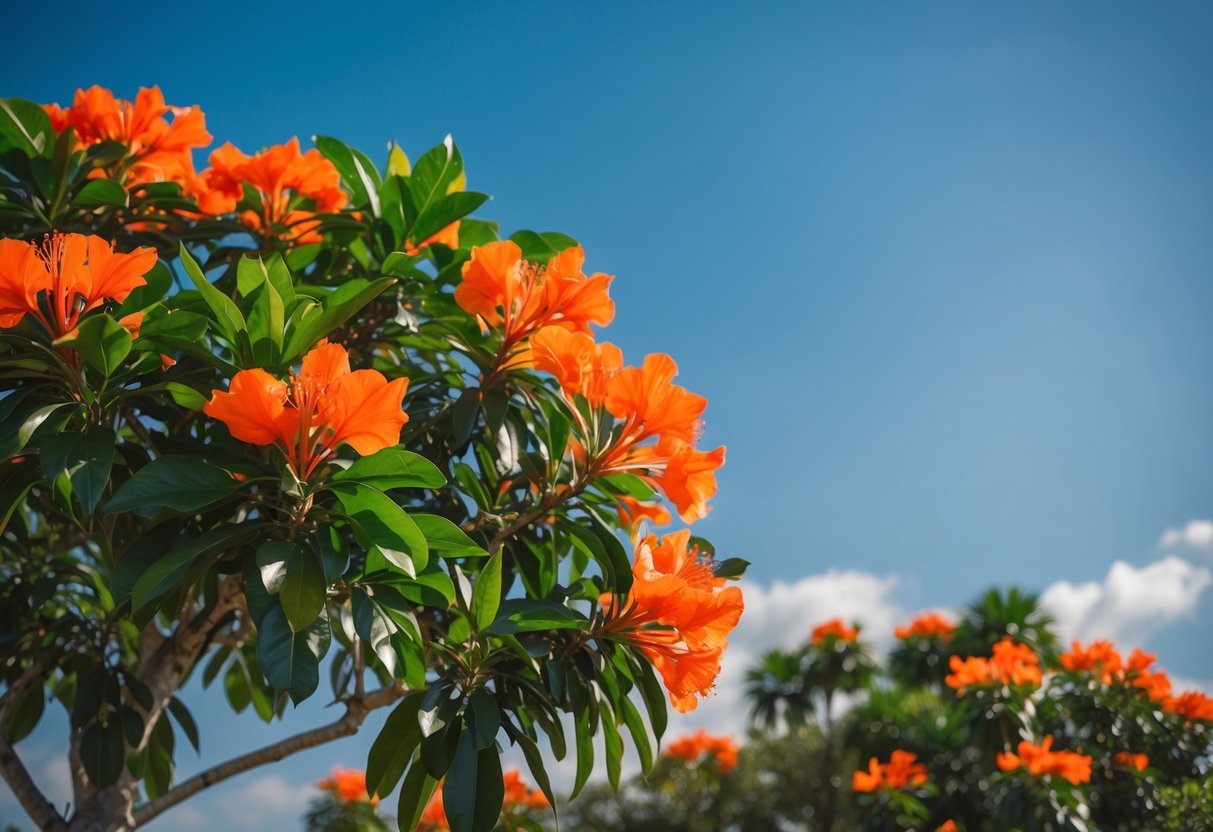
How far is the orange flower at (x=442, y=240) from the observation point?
2.21 m

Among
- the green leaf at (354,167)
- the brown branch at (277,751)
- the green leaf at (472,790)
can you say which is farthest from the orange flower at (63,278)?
the brown branch at (277,751)

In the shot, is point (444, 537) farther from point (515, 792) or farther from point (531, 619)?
point (515, 792)

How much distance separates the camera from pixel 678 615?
65.5 inches

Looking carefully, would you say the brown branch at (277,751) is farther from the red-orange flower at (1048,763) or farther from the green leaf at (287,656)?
the red-orange flower at (1048,763)

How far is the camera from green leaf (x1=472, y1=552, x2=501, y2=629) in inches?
65.6

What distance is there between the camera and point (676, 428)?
1.79 metres

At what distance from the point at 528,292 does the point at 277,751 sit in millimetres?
1380

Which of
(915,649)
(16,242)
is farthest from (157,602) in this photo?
(915,649)

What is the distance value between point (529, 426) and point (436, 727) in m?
0.85

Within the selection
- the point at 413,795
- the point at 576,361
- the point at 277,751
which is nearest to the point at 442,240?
the point at 576,361

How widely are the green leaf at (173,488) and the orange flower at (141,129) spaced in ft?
4.28

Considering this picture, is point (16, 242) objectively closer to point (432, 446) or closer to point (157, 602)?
point (157, 602)

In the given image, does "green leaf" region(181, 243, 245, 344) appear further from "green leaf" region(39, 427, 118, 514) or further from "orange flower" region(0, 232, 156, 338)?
"green leaf" region(39, 427, 118, 514)

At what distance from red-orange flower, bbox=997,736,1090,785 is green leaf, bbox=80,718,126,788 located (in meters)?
3.85
